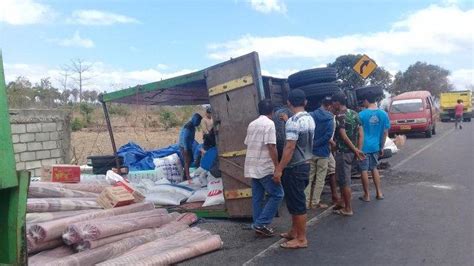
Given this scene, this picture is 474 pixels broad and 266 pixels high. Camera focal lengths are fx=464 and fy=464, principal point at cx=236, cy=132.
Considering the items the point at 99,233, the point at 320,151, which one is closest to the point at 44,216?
the point at 99,233

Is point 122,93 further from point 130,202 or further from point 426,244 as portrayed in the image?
point 426,244

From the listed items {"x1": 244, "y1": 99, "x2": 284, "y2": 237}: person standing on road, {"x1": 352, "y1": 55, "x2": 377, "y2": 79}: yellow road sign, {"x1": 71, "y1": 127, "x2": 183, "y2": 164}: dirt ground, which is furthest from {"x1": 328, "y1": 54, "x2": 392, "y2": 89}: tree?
{"x1": 244, "y1": 99, "x2": 284, "y2": 237}: person standing on road

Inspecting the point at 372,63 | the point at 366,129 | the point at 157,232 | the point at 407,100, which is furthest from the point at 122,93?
the point at 407,100

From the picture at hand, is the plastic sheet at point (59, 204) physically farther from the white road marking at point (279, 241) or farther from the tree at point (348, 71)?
the tree at point (348, 71)

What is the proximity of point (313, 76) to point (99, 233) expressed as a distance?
4711 mm

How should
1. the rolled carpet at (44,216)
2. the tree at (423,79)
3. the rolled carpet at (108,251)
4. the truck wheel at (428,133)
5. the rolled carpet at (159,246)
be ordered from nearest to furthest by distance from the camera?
the rolled carpet at (108,251) → the rolled carpet at (159,246) → the rolled carpet at (44,216) → the truck wheel at (428,133) → the tree at (423,79)

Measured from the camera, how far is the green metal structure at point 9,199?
2.20 meters

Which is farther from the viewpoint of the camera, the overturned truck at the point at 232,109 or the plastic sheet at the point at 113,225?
the overturned truck at the point at 232,109

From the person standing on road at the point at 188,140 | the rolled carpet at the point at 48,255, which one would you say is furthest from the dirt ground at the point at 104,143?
the rolled carpet at the point at 48,255

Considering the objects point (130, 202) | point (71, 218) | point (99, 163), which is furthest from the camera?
point (99, 163)

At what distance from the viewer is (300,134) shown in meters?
5.53

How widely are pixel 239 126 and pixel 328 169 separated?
208 centimetres

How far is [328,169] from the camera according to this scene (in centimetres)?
794

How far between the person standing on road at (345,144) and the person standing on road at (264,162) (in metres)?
1.58
